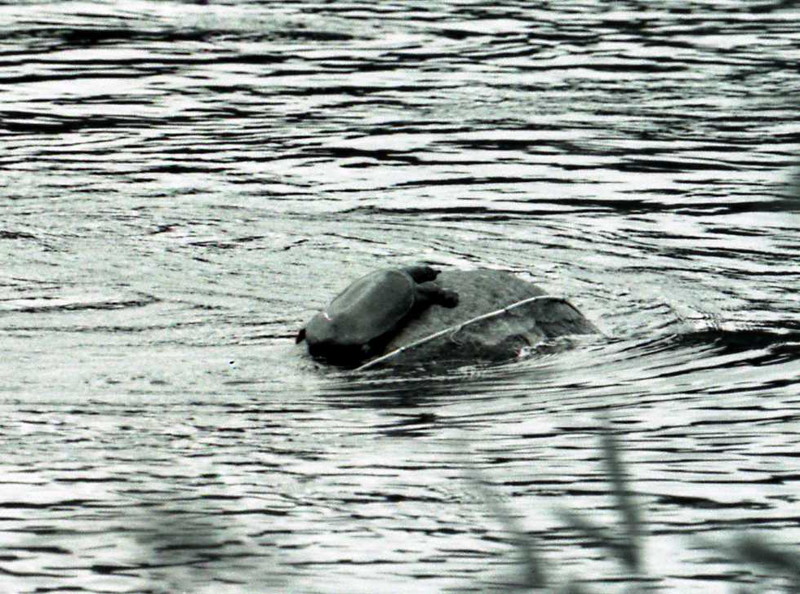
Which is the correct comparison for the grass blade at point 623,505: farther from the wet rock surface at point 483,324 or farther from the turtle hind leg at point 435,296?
the turtle hind leg at point 435,296

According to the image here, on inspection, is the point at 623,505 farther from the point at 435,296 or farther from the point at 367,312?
the point at 435,296

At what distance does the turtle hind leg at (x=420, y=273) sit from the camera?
9.99 meters

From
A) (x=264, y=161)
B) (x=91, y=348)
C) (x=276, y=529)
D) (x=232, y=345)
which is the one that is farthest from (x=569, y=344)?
(x=264, y=161)

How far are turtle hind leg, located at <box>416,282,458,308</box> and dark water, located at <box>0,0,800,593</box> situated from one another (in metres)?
0.63

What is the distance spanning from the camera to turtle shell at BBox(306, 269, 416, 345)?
9578mm

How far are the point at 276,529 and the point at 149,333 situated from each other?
3.79m

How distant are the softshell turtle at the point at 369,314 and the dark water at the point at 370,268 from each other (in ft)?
0.69

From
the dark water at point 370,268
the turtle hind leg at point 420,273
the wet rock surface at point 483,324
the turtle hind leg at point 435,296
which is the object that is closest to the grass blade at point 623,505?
the dark water at point 370,268

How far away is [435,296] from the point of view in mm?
9906

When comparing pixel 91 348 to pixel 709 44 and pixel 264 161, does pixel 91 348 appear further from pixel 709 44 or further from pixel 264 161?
pixel 709 44

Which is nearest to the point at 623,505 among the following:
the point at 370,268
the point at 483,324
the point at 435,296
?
the point at 483,324

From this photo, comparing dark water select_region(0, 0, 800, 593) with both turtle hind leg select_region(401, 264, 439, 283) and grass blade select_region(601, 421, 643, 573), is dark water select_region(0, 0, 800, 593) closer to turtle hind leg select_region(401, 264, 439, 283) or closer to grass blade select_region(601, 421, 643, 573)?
grass blade select_region(601, 421, 643, 573)

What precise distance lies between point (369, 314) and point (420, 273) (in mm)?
549

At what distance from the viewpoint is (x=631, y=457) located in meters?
7.82
